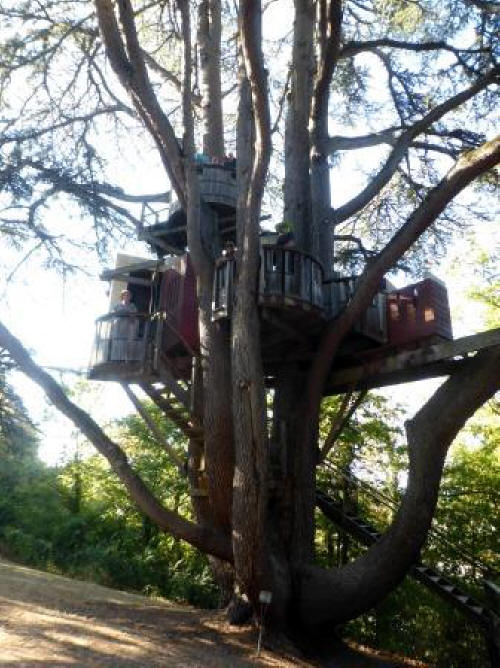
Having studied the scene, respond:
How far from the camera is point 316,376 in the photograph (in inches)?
380

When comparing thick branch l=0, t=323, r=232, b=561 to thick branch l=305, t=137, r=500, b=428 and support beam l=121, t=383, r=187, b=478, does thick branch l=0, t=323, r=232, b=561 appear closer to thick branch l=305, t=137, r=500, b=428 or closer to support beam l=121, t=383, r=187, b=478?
support beam l=121, t=383, r=187, b=478

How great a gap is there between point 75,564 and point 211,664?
10.3m

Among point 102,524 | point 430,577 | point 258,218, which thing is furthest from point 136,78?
point 102,524

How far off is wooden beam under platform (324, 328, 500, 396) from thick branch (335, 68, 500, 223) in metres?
3.30

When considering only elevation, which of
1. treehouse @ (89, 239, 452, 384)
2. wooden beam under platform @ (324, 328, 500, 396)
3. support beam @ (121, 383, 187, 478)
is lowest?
support beam @ (121, 383, 187, 478)

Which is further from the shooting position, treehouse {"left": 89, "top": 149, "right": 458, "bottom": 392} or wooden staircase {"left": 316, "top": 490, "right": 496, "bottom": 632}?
wooden staircase {"left": 316, "top": 490, "right": 496, "bottom": 632}

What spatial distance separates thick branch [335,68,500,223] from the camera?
10.7 m

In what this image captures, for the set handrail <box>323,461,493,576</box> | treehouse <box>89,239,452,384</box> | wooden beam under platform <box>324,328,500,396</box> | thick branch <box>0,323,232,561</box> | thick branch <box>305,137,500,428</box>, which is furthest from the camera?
handrail <box>323,461,493,576</box>

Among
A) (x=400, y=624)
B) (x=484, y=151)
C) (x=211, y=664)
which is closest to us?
(x=211, y=664)

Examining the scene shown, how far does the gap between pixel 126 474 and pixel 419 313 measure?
518 centimetres

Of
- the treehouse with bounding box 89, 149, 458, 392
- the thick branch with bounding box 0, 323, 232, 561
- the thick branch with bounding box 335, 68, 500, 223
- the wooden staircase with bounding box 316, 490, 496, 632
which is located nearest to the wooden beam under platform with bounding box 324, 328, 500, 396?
the treehouse with bounding box 89, 149, 458, 392

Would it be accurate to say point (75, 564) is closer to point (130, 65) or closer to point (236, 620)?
point (236, 620)

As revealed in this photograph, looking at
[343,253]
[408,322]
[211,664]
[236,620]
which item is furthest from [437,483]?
[343,253]

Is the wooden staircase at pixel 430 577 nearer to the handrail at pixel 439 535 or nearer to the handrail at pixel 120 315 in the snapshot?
the handrail at pixel 439 535
